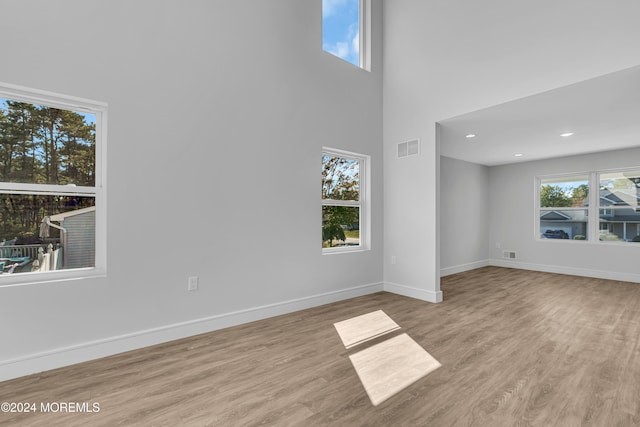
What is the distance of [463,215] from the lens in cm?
651

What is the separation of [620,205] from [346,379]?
657 cm

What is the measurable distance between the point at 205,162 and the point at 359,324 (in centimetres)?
233

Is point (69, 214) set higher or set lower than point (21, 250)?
higher

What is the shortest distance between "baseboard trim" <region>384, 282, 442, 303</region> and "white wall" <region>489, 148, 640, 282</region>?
3.90m

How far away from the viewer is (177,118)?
2852mm

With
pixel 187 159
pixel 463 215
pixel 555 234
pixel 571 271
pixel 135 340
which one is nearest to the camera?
pixel 135 340

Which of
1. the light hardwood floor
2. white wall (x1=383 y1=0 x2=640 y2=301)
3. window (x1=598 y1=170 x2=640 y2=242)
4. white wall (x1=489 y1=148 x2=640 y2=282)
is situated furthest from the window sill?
window (x1=598 y1=170 x2=640 y2=242)

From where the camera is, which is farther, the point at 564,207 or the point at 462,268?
the point at 462,268

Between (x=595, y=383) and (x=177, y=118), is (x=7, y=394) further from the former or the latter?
(x=595, y=383)

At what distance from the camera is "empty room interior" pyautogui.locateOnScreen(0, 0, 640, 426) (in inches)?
81.1

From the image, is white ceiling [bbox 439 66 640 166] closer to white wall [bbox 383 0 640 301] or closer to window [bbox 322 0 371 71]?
white wall [bbox 383 0 640 301]

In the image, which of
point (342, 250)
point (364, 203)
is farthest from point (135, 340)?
point (364, 203)

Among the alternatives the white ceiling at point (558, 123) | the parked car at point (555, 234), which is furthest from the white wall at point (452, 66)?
the parked car at point (555, 234)

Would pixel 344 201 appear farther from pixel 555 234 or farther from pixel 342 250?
pixel 555 234
